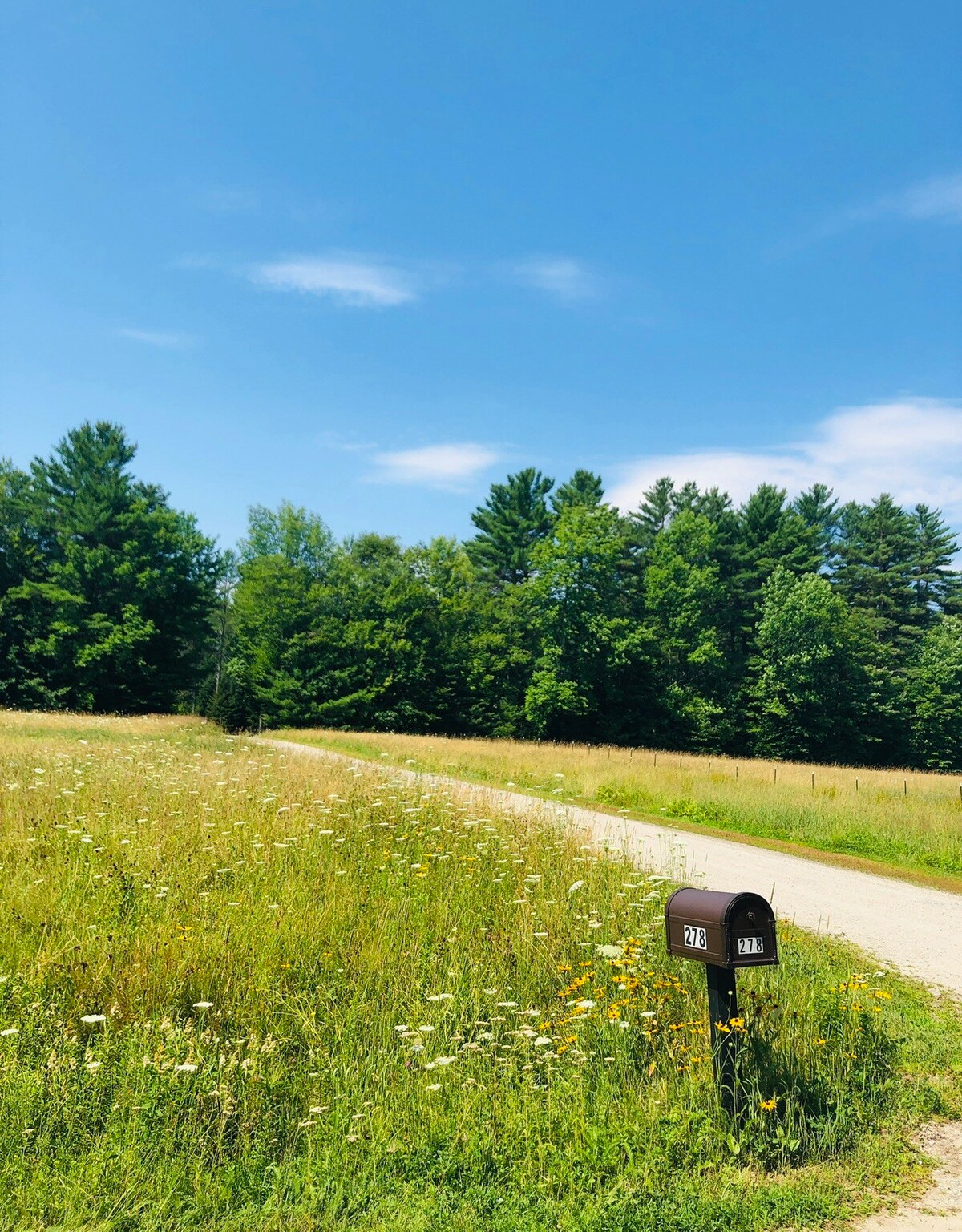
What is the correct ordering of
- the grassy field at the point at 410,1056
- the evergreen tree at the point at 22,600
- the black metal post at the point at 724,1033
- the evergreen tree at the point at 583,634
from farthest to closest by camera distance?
the evergreen tree at the point at 583,634
the evergreen tree at the point at 22,600
the black metal post at the point at 724,1033
the grassy field at the point at 410,1056

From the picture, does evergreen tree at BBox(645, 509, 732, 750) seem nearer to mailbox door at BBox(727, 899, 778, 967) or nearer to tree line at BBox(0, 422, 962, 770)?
tree line at BBox(0, 422, 962, 770)

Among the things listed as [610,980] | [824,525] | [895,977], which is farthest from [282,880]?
[824,525]

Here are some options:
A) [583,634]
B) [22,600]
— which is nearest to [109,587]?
[22,600]

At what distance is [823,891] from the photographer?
9359 millimetres

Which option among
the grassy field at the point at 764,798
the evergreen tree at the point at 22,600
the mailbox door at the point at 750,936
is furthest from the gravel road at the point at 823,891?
the evergreen tree at the point at 22,600

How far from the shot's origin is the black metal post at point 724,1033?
4.16 m

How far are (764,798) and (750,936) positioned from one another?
45.2 feet

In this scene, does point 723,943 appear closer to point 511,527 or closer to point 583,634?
point 583,634

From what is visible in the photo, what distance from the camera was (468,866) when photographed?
25.1ft

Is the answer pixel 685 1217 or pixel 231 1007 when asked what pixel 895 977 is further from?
pixel 231 1007

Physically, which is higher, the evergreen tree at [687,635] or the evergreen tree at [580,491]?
the evergreen tree at [580,491]

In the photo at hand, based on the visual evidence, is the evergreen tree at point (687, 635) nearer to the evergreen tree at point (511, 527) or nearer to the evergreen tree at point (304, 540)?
the evergreen tree at point (511, 527)

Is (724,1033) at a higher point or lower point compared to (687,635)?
lower

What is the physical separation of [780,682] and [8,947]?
49.9 metres
